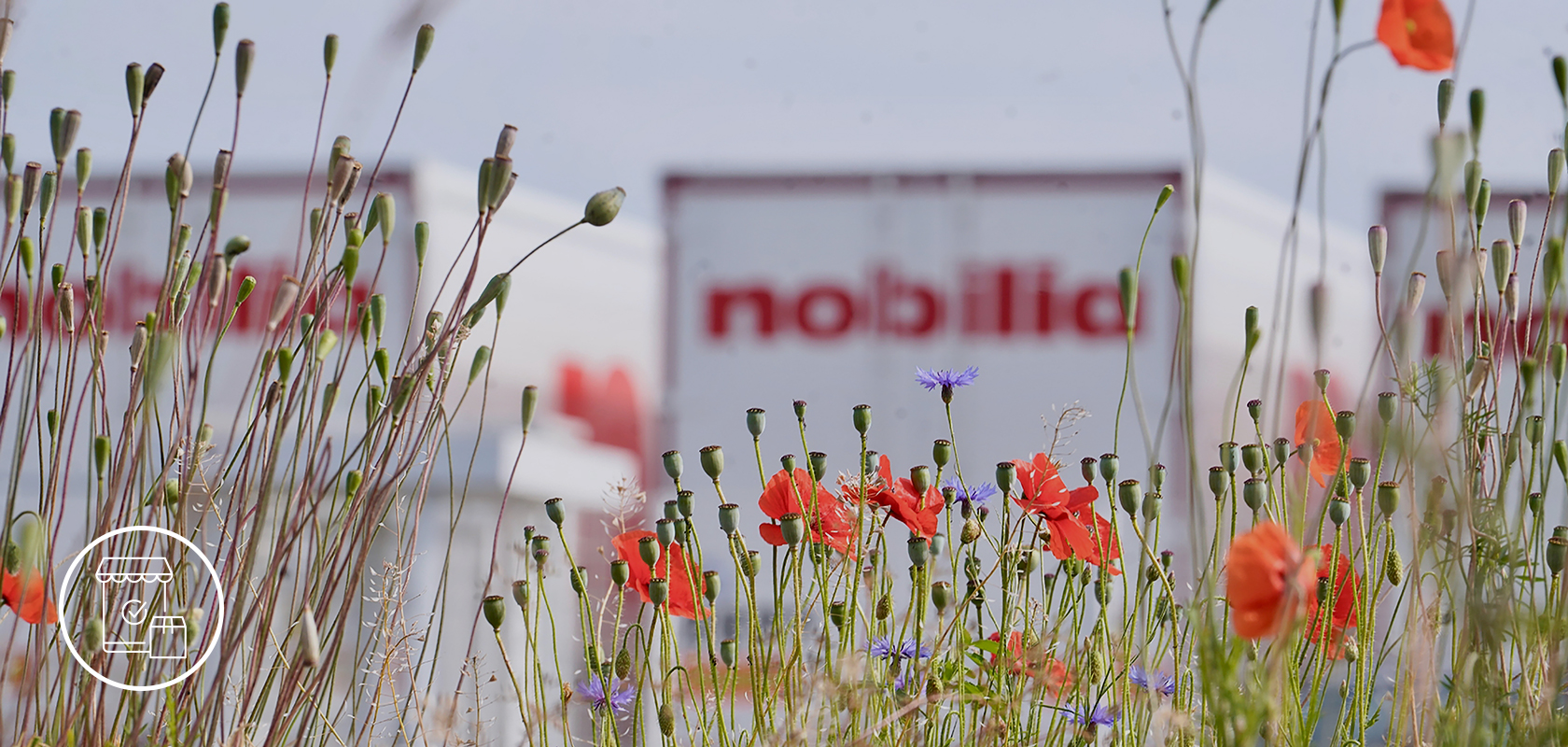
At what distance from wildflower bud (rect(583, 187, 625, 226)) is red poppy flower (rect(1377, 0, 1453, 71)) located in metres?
0.50

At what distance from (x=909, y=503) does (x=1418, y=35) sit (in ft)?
1.68

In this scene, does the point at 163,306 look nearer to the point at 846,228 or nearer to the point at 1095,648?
the point at 1095,648

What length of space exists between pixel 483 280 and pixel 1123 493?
555 centimetres

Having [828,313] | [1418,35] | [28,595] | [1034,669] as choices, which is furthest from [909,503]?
[828,313]

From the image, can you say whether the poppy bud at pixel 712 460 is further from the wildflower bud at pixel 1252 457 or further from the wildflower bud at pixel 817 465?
the wildflower bud at pixel 1252 457

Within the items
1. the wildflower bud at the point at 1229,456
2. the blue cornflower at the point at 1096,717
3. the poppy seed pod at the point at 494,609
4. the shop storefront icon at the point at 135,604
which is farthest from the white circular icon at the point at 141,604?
the wildflower bud at the point at 1229,456

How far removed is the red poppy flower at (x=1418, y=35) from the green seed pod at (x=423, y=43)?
25.1 inches

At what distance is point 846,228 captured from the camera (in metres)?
5.80

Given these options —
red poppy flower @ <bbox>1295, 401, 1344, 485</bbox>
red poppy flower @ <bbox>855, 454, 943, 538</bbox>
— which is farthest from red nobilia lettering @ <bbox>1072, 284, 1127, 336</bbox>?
red poppy flower @ <bbox>855, 454, 943, 538</bbox>

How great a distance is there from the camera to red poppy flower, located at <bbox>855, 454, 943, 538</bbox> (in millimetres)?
1092

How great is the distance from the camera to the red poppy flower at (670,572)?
104 centimetres

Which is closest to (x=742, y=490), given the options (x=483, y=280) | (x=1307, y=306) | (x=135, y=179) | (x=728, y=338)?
(x=728, y=338)

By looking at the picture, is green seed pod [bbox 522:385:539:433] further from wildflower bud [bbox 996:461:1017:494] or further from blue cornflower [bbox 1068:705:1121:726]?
blue cornflower [bbox 1068:705:1121:726]

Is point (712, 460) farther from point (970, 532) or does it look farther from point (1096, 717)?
point (1096, 717)
